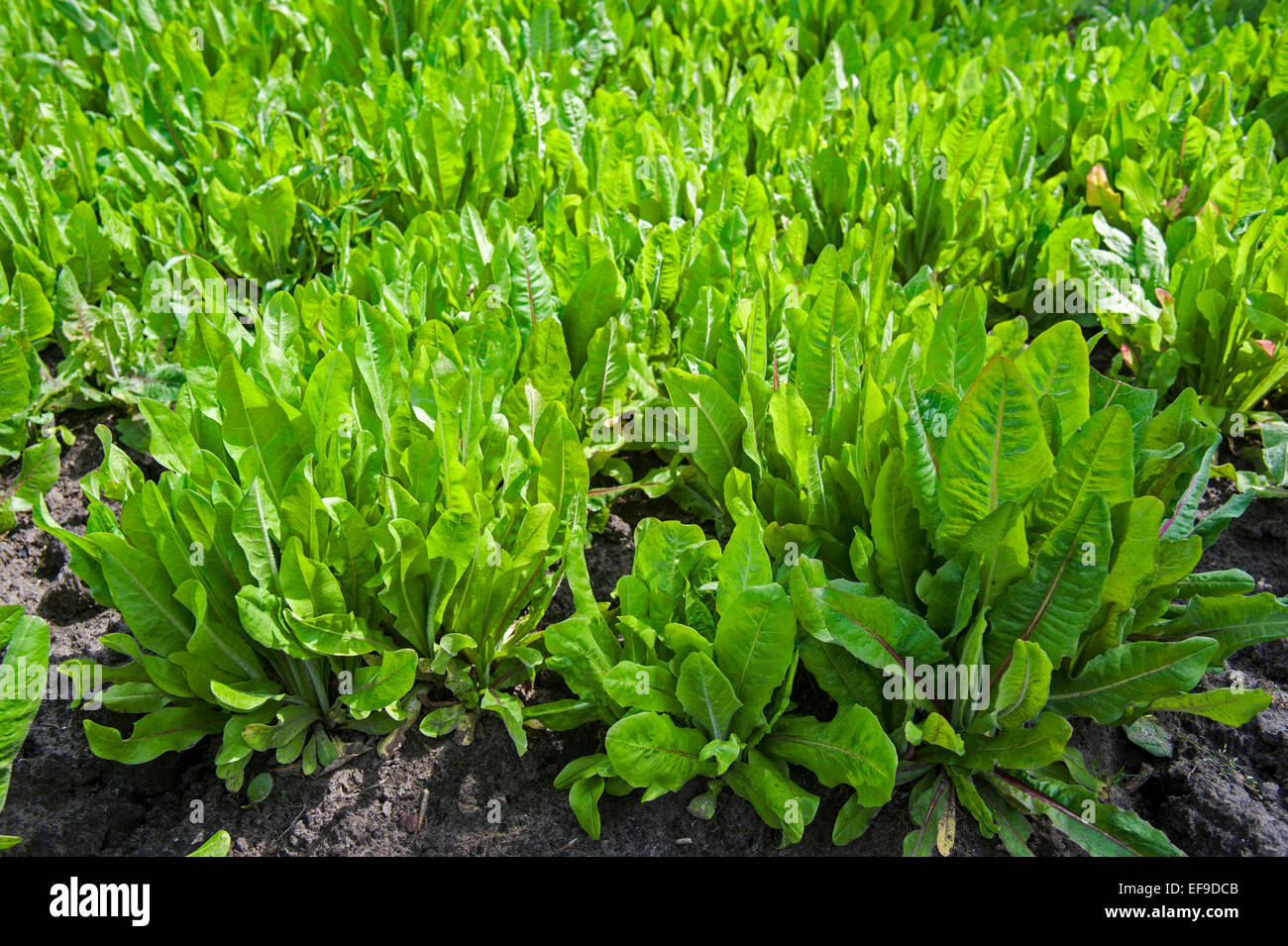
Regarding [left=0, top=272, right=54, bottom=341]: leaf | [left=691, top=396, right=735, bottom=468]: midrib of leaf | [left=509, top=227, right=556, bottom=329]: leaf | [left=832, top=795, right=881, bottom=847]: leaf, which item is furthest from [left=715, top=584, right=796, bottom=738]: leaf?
[left=0, top=272, right=54, bottom=341]: leaf

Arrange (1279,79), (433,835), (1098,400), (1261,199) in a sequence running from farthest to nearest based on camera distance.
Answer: (1279,79), (1261,199), (1098,400), (433,835)

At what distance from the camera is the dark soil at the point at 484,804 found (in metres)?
2.07

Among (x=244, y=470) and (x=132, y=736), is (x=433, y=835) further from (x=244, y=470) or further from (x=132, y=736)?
(x=244, y=470)

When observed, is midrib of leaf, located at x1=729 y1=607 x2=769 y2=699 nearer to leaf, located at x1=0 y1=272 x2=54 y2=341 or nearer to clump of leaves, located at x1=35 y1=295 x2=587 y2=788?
clump of leaves, located at x1=35 y1=295 x2=587 y2=788

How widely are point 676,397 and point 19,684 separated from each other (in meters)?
1.52

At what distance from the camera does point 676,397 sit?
2.51m

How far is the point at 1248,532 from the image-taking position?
2.78m

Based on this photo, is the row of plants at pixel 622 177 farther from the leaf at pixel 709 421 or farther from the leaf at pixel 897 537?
the leaf at pixel 897 537

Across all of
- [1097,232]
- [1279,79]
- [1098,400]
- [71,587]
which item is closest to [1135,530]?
[1098,400]

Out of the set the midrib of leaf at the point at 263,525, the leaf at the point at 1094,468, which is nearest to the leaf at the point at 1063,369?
the leaf at the point at 1094,468

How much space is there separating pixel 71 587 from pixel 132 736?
679 millimetres

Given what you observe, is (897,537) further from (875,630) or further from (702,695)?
(702,695)

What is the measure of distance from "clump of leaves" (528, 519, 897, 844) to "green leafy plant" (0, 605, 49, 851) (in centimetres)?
98

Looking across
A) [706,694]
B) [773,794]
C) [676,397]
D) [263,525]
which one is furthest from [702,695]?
[263,525]
